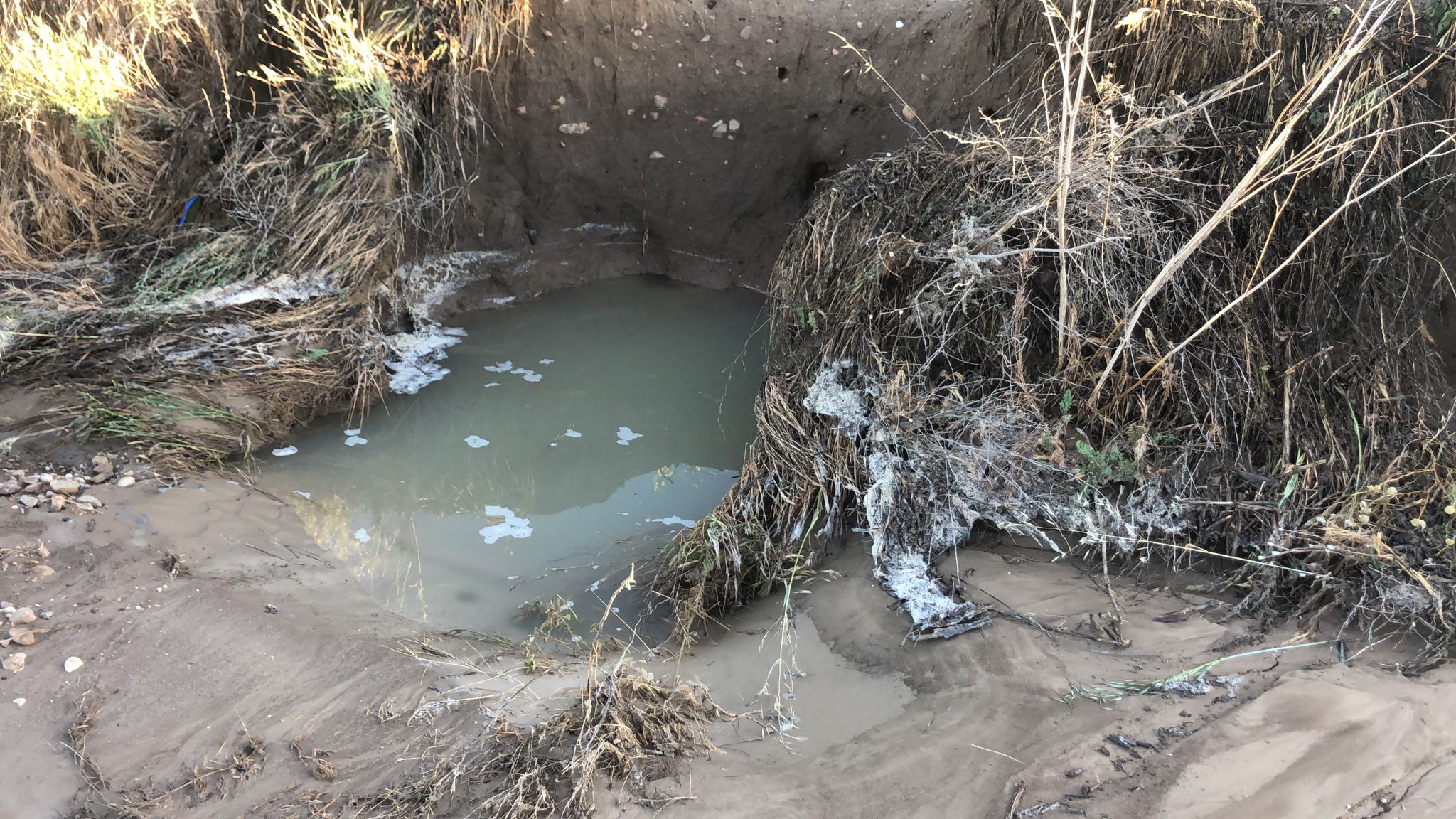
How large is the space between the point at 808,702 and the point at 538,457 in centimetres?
183

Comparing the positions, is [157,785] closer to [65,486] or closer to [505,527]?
[65,486]

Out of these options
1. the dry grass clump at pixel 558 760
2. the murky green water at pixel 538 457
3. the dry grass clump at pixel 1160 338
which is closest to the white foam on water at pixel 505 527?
the murky green water at pixel 538 457

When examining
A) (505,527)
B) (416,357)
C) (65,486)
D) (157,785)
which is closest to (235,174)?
(416,357)

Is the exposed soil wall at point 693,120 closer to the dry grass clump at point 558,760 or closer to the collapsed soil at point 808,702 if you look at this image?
the collapsed soil at point 808,702

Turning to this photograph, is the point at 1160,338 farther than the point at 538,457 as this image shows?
No

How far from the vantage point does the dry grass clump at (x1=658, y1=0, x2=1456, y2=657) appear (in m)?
2.56

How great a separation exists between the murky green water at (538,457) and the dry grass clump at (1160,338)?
1.79ft

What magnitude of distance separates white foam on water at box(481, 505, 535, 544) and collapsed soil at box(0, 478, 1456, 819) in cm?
56

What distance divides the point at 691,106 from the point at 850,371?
197 centimetres

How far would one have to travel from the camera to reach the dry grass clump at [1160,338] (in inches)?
101

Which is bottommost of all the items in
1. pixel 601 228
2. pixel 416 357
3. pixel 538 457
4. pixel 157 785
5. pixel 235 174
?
pixel 157 785

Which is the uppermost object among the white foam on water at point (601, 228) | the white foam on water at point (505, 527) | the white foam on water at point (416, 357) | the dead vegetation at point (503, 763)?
the white foam on water at point (601, 228)

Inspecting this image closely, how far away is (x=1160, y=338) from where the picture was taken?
9.18 ft

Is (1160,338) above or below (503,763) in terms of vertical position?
above
